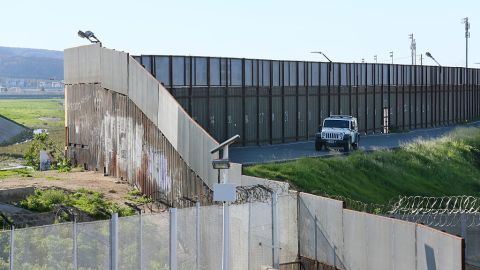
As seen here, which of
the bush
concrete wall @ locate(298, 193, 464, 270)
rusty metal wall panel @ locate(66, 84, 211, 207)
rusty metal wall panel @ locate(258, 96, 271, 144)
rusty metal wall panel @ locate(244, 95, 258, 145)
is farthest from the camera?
rusty metal wall panel @ locate(258, 96, 271, 144)

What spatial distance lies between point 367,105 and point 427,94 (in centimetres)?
1098

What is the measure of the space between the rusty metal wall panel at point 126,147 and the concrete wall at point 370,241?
571cm

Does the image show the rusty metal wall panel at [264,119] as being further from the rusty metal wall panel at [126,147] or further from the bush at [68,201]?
the bush at [68,201]

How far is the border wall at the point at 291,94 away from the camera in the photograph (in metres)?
38.1

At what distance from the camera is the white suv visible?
1487 inches

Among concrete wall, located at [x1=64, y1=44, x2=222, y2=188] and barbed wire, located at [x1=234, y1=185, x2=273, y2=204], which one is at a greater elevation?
concrete wall, located at [x1=64, y1=44, x2=222, y2=188]

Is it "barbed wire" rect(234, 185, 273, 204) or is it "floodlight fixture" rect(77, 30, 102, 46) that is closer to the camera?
"barbed wire" rect(234, 185, 273, 204)

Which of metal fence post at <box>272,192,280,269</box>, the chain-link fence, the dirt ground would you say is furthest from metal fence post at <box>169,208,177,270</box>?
the dirt ground

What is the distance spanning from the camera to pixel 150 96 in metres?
29.3

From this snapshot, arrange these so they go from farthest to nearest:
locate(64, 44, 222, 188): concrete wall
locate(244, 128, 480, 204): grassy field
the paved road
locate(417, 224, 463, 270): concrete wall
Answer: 1. the paved road
2. locate(244, 128, 480, 204): grassy field
3. locate(64, 44, 222, 188): concrete wall
4. locate(417, 224, 463, 270): concrete wall

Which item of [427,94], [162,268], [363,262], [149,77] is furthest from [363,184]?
[427,94]

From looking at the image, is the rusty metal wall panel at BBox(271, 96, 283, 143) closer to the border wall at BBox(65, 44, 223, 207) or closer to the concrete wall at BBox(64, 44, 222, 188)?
the border wall at BBox(65, 44, 223, 207)

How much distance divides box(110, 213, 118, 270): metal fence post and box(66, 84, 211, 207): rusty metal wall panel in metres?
8.25

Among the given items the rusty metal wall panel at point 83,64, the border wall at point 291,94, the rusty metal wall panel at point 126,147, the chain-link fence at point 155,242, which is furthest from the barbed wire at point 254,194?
the rusty metal wall panel at point 83,64
